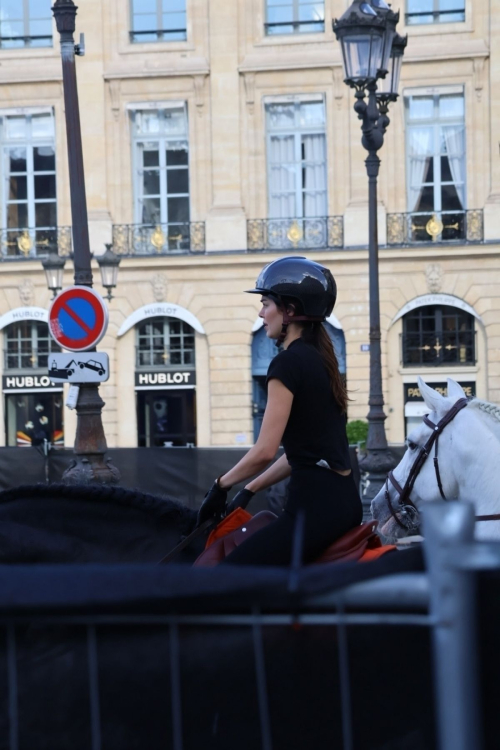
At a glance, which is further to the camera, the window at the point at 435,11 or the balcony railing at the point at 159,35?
the balcony railing at the point at 159,35

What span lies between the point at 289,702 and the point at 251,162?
28.9m

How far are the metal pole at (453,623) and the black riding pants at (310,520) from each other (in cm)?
191

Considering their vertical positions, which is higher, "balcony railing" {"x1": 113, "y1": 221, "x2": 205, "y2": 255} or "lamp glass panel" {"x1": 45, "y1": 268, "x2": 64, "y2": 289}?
"balcony railing" {"x1": 113, "y1": 221, "x2": 205, "y2": 255}

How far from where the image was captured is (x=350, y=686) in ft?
7.81

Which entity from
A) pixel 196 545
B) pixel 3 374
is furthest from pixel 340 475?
pixel 3 374

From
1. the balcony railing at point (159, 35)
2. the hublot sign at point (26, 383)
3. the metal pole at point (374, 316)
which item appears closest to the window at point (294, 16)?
the balcony railing at point (159, 35)

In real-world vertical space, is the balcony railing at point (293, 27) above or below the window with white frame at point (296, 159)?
above

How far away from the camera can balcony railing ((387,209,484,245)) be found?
29.9m

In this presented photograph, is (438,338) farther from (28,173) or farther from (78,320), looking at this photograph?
(78,320)

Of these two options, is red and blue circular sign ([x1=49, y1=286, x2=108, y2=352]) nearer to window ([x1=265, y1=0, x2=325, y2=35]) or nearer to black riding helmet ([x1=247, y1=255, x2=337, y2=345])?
black riding helmet ([x1=247, y1=255, x2=337, y2=345])

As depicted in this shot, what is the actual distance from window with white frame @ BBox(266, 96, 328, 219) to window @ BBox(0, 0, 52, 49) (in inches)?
238

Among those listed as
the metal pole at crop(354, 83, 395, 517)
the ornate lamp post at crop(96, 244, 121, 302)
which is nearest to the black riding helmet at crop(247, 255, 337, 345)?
the metal pole at crop(354, 83, 395, 517)

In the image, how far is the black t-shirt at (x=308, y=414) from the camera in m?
3.94

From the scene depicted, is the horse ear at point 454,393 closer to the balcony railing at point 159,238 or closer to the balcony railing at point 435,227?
the balcony railing at point 435,227
